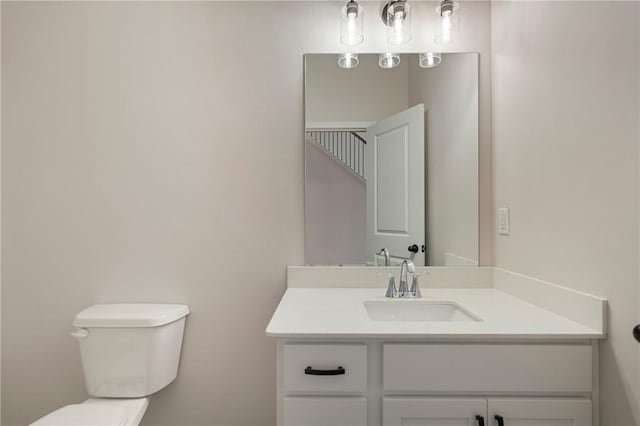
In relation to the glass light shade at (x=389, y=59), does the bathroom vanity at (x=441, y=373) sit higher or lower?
lower

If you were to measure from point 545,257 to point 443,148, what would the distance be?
0.65 metres

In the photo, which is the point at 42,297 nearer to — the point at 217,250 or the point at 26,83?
the point at 217,250

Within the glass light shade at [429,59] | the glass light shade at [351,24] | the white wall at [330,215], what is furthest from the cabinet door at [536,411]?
the glass light shade at [351,24]

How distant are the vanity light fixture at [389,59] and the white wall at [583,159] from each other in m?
0.46

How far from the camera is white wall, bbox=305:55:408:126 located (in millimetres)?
1737

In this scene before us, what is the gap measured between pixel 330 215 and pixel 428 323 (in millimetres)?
718

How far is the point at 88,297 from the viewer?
1.75 meters

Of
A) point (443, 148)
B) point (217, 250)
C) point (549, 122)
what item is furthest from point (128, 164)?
point (549, 122)

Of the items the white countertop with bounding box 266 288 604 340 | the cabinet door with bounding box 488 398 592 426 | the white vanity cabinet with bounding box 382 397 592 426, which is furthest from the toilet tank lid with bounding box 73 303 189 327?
the cabinet door with bounding box 488 398 592 426

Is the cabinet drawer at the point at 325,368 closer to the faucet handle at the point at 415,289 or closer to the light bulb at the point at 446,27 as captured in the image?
the faucet handle at the point at 415,289

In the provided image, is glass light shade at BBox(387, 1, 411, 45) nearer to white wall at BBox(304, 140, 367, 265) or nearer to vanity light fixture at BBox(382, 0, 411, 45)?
vanity light fixture at BBox(382, 0, 411, 45)

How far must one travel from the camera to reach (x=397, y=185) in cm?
174

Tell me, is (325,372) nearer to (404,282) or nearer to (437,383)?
(437,383)

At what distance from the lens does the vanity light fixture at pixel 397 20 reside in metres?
1.59
